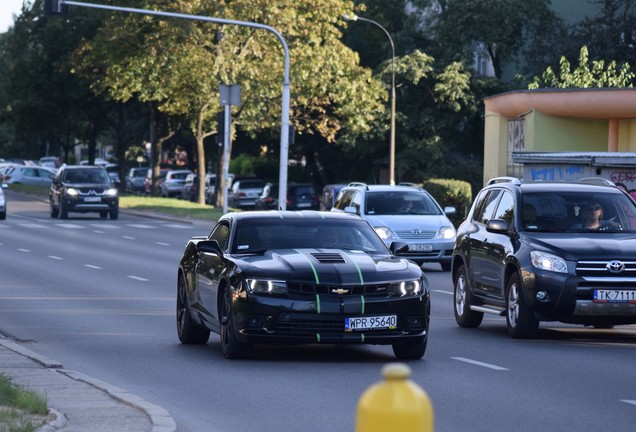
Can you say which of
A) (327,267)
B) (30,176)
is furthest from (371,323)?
(30,176)

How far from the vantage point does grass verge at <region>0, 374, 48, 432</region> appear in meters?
8.27

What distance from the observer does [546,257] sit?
14531mm

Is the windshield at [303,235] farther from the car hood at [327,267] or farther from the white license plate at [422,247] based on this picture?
the white license plate at [422,247]

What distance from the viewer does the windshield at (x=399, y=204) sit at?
26891 mm

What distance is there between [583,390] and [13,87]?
7110cm

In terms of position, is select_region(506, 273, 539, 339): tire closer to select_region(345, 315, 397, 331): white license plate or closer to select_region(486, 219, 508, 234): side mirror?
select_region(486, 219, 508, 234): side mirror

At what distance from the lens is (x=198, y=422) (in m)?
9.41

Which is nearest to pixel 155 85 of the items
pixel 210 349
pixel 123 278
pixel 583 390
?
pixel 123 278

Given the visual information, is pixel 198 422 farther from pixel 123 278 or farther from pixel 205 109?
pixel 205 109

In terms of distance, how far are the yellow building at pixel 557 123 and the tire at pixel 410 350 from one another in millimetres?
24805

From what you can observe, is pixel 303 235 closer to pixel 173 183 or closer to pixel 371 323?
pixel 371 323

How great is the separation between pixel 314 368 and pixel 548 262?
3.30 meters

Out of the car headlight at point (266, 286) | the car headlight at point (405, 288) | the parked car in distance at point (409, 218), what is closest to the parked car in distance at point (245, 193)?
the parked car in distance at point (409, 218)

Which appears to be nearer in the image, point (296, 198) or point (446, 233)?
point (446, 233)
